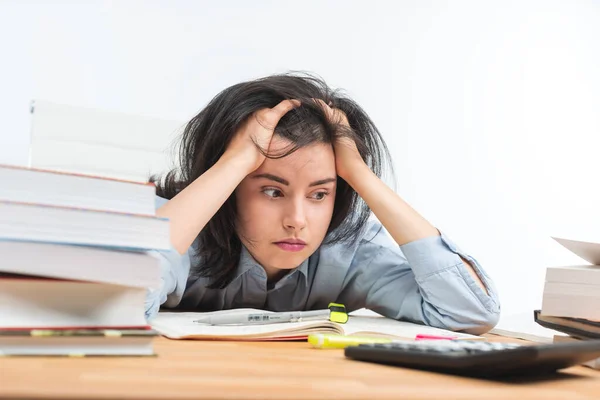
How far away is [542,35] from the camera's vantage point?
10.4 ft

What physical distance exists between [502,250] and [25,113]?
6.46 ft

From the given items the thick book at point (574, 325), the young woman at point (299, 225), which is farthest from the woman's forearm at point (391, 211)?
the thick book at point (574, 325)

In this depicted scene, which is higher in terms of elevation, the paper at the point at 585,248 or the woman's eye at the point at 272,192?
the woman's eye at the point at 272,192

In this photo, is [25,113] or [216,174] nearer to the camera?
[216,174]

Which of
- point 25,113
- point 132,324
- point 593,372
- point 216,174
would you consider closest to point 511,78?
point 25,113

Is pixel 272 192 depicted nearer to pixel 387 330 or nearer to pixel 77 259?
pixel 387 330

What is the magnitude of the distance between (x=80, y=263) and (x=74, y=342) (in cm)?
7

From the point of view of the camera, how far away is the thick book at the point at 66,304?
57cm

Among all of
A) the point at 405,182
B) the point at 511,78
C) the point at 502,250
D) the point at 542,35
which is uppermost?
the point at 542,35

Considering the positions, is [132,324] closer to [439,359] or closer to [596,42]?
[439,359]

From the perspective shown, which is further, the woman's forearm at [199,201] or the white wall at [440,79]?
the white wall at [440,79]

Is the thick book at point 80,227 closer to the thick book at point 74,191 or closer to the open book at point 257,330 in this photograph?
the thick book at point 74,191

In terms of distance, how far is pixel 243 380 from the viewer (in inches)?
19.4

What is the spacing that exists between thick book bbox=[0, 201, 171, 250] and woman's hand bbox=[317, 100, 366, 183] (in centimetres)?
76
